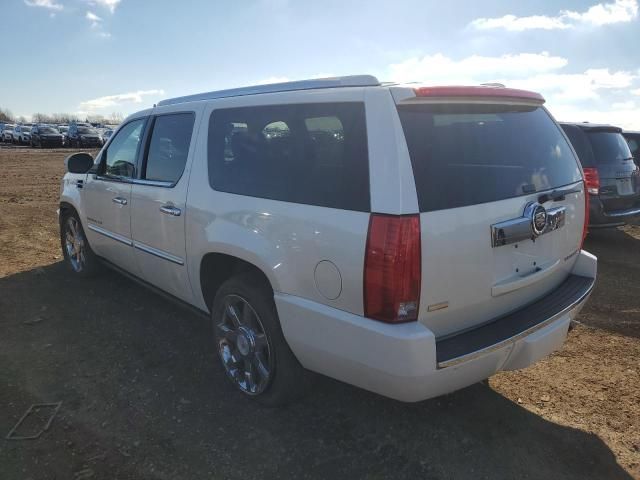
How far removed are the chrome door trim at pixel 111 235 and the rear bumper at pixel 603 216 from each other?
19.0 ft

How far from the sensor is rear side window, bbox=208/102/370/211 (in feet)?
→ 7.72

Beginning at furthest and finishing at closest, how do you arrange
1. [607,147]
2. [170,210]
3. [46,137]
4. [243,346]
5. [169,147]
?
[46,137]
[607,147]
[169,147]
[170,210]
[243,346]

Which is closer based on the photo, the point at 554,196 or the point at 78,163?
the point at 554,196

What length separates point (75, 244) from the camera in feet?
18.2

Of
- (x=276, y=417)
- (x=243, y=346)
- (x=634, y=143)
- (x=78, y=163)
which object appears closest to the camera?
(x=276, y=417)

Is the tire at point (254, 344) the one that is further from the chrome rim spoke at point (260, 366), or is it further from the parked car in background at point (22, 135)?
the parked car in background at point (22, 135)

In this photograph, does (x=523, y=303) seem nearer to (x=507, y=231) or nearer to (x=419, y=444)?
(x=507, y=231)

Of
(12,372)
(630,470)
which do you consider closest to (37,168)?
(12,372)

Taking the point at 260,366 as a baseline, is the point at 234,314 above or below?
above

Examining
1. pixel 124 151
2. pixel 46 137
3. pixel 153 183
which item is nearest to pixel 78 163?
pixel 124 151

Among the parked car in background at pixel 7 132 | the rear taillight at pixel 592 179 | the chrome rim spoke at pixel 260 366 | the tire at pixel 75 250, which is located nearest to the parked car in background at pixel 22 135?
the parked car in background at pixel 7 132

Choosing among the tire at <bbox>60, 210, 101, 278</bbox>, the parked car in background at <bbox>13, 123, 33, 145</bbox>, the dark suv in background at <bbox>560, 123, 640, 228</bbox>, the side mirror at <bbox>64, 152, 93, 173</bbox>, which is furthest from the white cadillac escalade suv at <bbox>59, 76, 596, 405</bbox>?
the parked car in background at <bbox>13, 123, 33, 145</bbox>

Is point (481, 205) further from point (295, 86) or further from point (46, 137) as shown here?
point (46, 137)

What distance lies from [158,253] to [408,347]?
91.5 inches
